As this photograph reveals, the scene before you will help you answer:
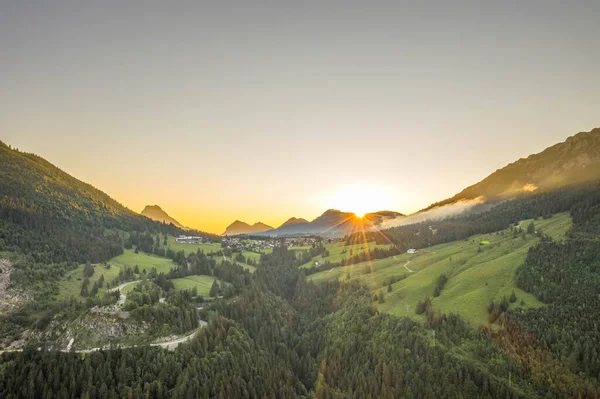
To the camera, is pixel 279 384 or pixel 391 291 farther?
pixel 391 291

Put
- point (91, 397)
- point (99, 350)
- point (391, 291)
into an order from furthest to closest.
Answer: point (391, 291)
point (99, 350)
point (91, 397)

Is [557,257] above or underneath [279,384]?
above

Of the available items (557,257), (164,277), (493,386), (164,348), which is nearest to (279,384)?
(164,348)

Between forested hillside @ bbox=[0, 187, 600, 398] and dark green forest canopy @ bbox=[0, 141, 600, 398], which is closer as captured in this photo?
forested hillside @ bbox=[0, 187, 600, 398]

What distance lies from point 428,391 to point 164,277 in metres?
143

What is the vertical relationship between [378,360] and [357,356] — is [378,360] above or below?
above

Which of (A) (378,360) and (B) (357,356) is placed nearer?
(A) (378,360)

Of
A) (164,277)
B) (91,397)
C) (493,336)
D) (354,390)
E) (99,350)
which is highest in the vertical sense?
(164,277)

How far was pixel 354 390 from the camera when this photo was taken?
4943 inches

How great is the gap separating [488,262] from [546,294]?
51.0 metres

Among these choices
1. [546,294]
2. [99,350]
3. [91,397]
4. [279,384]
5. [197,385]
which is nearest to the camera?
[91,397]

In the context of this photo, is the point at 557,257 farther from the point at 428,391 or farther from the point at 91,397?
the point at 91,397

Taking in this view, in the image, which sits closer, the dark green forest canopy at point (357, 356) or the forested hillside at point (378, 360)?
the forested hillside at point (378, 360)

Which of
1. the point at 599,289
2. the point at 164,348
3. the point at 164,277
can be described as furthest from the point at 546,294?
the point at 164,277
